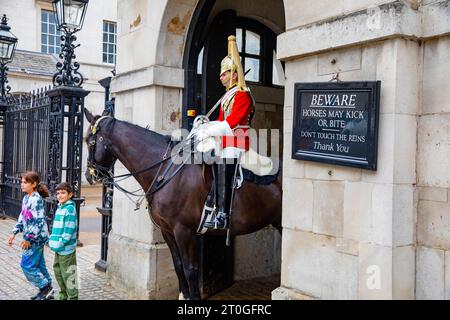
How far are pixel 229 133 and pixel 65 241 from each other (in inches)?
91.3

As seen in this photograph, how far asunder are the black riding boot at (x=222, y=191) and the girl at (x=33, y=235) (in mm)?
2364

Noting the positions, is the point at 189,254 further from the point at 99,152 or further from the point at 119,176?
the point at 99,152

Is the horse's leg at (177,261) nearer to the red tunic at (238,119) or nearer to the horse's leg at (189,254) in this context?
the horse's leg at (189,254)

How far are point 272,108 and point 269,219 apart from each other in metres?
2.77

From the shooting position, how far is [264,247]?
26.1 feet

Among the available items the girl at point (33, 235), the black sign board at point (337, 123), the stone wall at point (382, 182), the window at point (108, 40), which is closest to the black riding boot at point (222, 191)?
the black sign board at point (337, 123)

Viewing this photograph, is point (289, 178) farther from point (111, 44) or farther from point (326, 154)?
point (111, 44)

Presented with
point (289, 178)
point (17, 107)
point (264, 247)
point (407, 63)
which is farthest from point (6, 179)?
point (407, 63)

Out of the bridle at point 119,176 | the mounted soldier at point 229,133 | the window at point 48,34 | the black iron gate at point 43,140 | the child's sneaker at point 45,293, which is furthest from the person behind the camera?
the window at point 48,34

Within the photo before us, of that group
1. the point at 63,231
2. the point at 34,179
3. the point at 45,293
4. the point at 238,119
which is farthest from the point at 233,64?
the point at 45,293

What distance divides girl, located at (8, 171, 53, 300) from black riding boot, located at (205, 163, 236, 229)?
236cm

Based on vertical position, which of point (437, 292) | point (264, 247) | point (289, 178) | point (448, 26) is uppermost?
point (448, 26)

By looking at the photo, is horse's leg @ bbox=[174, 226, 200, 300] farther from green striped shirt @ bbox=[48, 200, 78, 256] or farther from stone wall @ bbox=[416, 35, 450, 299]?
stone wall @ bbox=[416, 35, 450, 299]

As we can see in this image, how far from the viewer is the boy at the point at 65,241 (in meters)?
5.65
